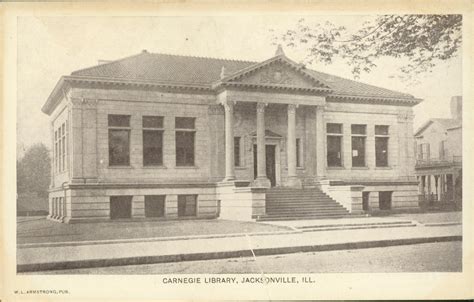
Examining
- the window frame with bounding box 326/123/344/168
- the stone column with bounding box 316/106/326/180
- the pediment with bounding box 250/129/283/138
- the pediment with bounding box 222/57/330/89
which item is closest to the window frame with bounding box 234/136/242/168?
the pediment with bounding box 250/129/283/138

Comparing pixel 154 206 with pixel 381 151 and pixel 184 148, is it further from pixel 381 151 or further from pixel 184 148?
pixel 381 151

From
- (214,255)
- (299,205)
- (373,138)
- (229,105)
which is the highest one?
(229,105)

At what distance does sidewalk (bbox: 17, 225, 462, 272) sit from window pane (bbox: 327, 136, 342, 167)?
34.9ft

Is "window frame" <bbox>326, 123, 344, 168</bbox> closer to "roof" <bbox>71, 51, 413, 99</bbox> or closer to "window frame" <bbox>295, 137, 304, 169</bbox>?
"window frame" <bbox>295, 137, 304, 169</bbox>

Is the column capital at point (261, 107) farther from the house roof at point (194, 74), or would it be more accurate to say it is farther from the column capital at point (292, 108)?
the house roof at point (194, 74)

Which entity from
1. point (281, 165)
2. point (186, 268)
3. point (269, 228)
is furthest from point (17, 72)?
point (281, 165)

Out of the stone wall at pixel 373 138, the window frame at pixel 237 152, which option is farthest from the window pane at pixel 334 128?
the window frame at pixel 237 152

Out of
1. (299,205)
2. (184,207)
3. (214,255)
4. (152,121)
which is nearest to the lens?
(214,255)

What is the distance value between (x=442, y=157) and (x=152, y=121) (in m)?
12.2

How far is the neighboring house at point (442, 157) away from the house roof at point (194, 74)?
1697 millimetres

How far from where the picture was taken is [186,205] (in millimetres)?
25547

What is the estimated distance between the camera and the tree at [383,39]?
14.6 metres

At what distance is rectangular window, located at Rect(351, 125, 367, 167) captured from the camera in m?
29.3

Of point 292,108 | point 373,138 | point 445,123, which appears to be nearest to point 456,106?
point 445,123
